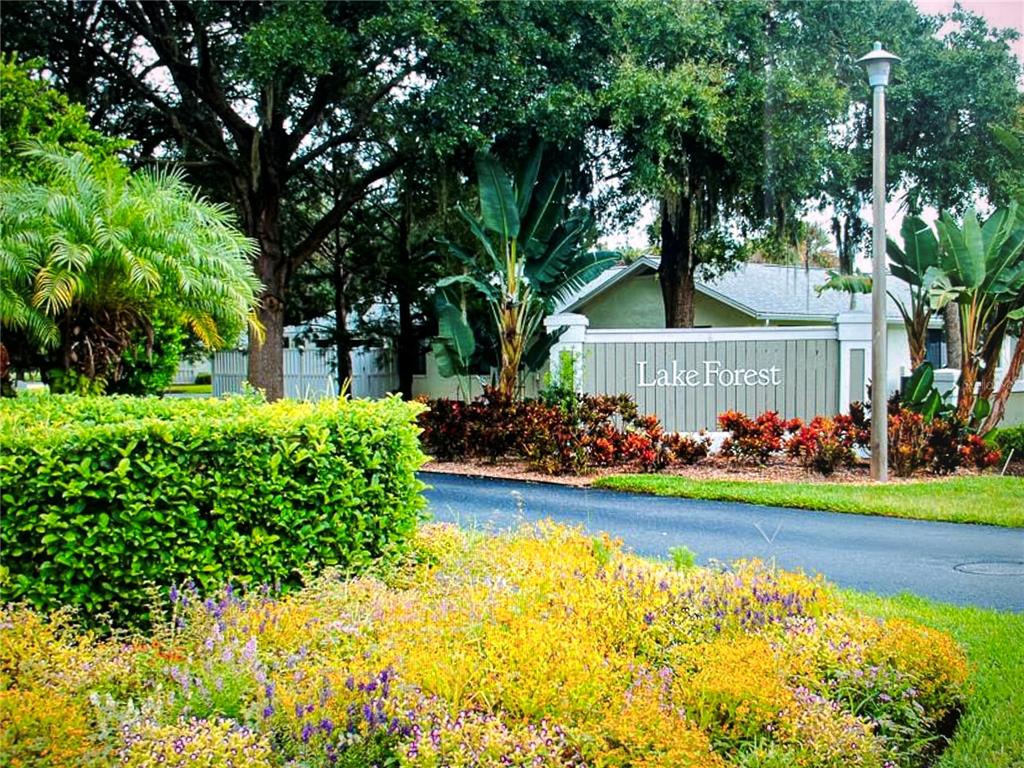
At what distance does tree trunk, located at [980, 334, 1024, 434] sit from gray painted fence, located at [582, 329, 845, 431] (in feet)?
11.5

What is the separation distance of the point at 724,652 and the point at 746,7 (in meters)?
Answer: 5.67

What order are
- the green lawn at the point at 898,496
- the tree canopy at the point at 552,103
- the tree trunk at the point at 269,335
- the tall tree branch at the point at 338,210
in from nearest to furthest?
the green lawn at the point at 898,496 → the tree canopy at the point at 552,103 → the tall tree branch at the point at 338,210 → the tree trunk at the point at 269,335

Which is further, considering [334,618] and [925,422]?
[925,422]

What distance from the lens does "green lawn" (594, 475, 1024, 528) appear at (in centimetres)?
354

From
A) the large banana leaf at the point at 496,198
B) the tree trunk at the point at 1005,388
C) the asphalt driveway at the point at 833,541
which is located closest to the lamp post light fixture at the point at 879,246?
the tree trunk at the point at 1005,388

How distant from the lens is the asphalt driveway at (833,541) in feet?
10.6

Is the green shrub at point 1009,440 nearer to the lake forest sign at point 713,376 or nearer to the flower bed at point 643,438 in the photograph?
the flower bed at point 643,438

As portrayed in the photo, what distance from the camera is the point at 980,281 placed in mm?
4738

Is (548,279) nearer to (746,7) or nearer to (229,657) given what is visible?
(746,7)

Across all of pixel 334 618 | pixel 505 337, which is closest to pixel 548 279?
pixel 505 337

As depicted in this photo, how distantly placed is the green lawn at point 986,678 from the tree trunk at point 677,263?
23.7 ft

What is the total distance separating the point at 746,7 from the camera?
712 centimetres

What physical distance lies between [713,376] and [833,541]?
520 centimetres

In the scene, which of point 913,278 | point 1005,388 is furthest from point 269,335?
point 1005,388
